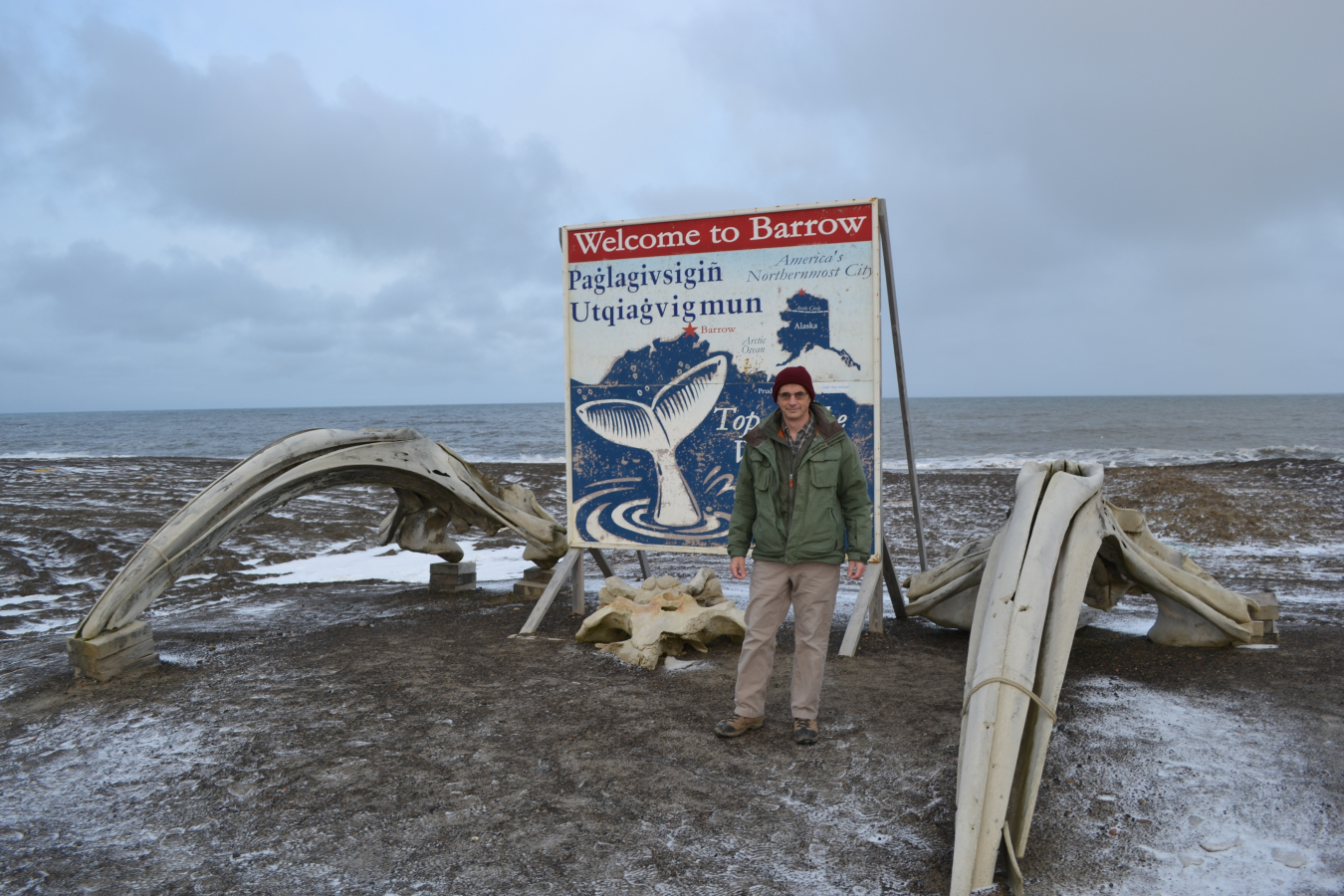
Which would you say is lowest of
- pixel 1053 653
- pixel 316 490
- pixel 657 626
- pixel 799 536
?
pixel 657 626

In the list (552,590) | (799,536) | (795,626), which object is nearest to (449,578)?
(552,590)

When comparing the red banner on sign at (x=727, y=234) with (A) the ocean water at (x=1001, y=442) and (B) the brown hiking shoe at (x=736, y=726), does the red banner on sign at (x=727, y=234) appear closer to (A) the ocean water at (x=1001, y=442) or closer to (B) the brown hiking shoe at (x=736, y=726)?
(B) the brown hiking shoe at (x=736, y=726)

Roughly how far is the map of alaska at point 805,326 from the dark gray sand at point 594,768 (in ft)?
7.12

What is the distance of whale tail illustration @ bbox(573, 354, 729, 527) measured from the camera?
6.18 m

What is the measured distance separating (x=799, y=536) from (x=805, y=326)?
95.2 inches

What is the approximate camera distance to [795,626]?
4.03 meters

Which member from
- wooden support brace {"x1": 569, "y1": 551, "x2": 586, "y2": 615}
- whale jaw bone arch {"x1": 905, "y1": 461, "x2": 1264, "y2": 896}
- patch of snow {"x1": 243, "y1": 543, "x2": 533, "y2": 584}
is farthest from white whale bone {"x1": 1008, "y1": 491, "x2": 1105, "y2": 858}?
patch of snow {"x1": 243, "y1": 543, "x2": 533, "y2": 584}

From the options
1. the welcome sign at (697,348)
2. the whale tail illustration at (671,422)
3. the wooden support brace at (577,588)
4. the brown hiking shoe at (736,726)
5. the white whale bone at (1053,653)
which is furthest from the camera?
the wooden support brace at (577,588)

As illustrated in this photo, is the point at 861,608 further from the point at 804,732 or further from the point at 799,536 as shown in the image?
the point at 799,536

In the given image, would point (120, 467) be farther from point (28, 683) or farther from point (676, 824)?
point (676, 824)

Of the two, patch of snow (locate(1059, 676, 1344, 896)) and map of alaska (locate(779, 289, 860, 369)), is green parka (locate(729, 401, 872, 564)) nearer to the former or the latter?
patch of snow (locate(1059, 676, 1344, 896))

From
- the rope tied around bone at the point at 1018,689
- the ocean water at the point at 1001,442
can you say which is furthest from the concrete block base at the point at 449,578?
the ocean water at the point at 1001,442

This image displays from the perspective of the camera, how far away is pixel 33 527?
11070 millimetres

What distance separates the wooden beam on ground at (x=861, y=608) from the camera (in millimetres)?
5609
